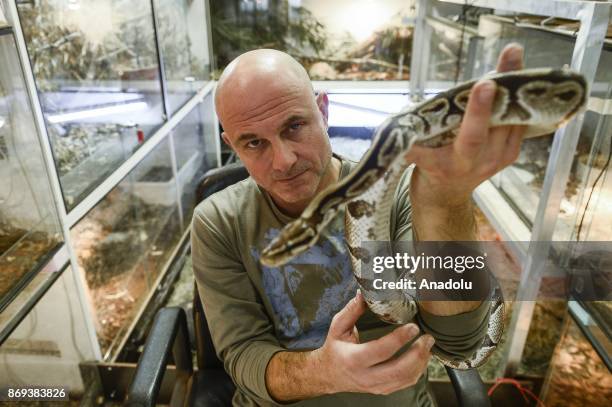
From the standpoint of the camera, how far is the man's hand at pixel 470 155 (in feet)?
2.29

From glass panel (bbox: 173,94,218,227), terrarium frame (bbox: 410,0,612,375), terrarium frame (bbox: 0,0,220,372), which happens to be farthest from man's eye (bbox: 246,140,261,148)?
glass panel (bbox: 173,94,218,227)

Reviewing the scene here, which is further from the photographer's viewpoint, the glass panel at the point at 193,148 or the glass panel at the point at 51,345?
the glass panel at the point at 193,148

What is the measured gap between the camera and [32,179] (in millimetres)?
1913

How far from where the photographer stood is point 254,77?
1.03 metres

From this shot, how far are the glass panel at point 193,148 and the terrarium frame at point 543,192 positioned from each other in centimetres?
269

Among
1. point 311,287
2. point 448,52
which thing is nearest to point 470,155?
point 311,287

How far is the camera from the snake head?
938 mm

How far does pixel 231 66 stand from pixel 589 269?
1.51m

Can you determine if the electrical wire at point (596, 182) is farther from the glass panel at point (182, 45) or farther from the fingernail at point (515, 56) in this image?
the glass panel at point (182, 45)

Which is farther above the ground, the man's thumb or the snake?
the snake

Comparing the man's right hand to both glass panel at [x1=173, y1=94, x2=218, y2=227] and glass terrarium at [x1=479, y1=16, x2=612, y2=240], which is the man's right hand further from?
glass panel at [x1=173, y1=94, x2=218, y2=227]

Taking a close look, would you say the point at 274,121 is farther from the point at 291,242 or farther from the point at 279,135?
the point at 291,242

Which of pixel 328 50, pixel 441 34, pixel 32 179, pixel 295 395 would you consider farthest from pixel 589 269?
pixel 328 50

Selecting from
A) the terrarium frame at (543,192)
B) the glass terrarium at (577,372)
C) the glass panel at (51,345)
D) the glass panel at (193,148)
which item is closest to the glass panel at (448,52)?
the terrarium frame at (543,192)
